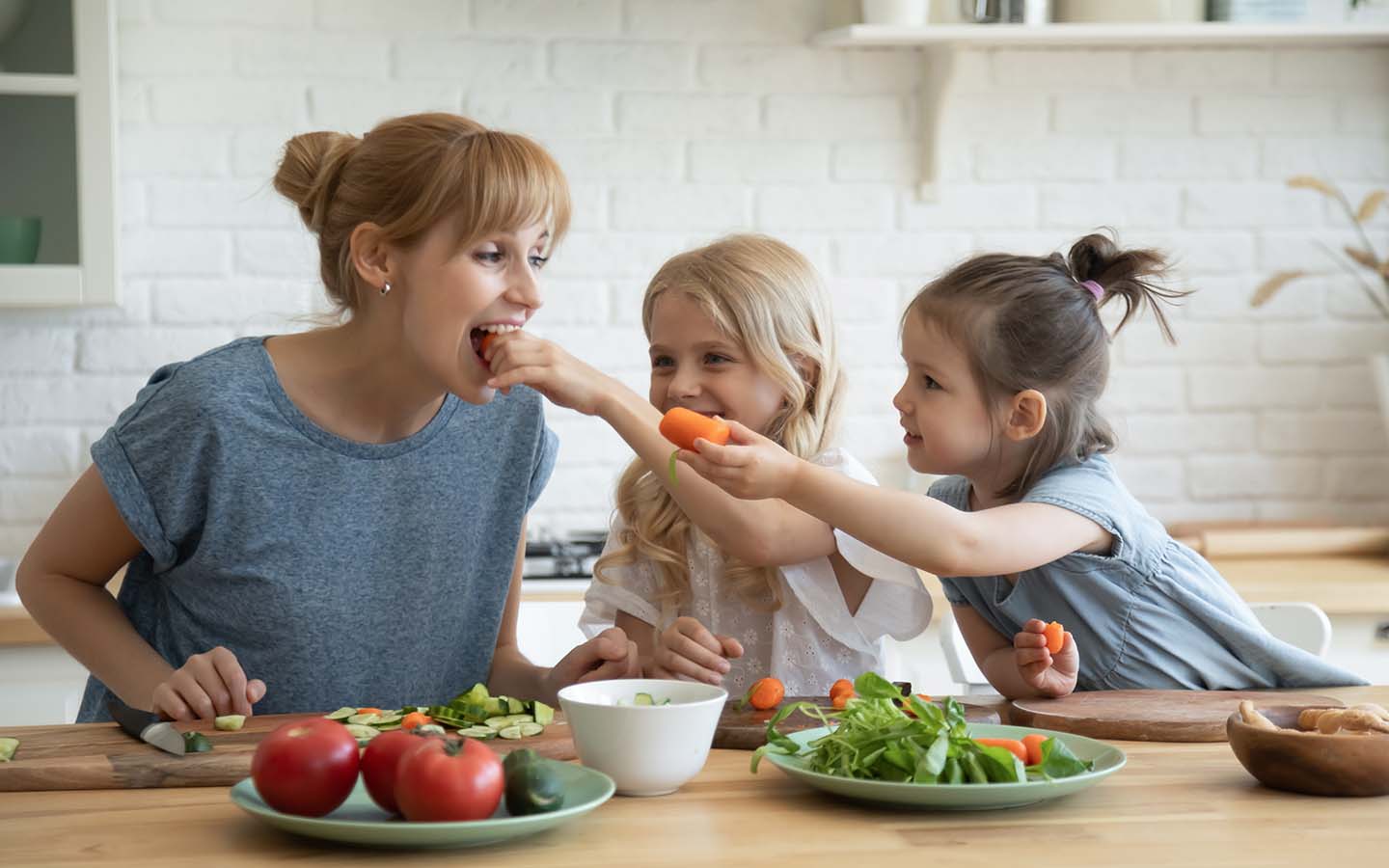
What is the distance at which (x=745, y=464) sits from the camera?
1365 mm

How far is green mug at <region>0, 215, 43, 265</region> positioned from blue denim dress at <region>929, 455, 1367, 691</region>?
201 cm

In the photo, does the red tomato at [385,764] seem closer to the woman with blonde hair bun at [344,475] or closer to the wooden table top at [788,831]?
the wooden table top at [788,831]

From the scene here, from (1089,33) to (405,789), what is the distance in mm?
2470

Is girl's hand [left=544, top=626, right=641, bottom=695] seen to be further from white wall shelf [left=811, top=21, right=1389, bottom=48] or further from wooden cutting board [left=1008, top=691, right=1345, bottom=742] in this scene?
white wall shelf [left=811, top=21, right=1389, bottom=48]

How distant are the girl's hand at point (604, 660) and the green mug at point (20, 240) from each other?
5.56 ft

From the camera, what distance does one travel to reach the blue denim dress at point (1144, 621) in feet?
5.57

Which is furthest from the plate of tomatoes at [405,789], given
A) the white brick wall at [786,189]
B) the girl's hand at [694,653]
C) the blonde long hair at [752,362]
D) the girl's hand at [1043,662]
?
the white brick wall at [786,189]

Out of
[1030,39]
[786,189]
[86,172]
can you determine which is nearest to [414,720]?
[86,172]

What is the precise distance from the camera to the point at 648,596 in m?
2.03

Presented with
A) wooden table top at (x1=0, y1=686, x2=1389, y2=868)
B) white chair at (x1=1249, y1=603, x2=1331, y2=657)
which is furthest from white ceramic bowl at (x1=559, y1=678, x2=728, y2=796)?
white chair at (x1=1249, y1=603, x2=1331, y2=657)

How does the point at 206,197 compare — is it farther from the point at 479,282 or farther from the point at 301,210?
the point at 479,282

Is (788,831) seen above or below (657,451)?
below

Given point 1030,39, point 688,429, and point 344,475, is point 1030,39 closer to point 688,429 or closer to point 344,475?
point 344,475

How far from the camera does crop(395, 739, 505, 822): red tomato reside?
982mm
